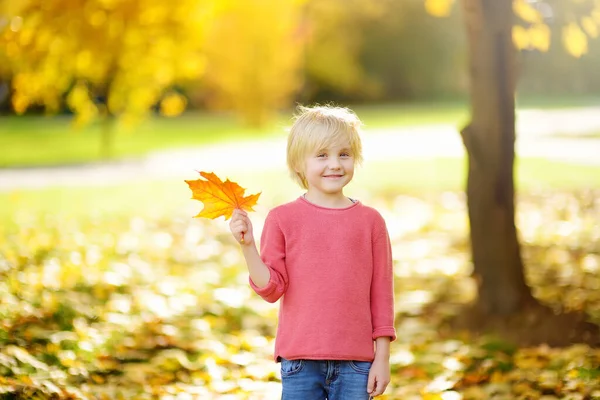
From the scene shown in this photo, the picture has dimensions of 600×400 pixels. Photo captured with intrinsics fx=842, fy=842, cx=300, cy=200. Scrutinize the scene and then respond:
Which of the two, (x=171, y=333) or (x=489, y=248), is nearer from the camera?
(x=171, y=333)

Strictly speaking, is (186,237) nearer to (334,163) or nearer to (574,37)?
(574,37)

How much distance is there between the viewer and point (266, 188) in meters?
13.2

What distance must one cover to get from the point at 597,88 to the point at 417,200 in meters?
32.4

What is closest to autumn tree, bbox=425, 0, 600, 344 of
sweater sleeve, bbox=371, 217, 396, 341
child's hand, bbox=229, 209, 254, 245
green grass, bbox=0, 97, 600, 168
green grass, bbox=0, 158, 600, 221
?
sweater sleeve, bbox=371, 217, 396, 341

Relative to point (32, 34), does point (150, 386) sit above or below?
below

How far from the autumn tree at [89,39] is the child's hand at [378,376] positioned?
544 centimetres

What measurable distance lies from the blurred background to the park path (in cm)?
8

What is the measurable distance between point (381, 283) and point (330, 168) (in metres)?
0.42

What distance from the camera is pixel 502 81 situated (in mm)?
5629

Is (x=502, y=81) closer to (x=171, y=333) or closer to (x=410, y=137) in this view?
(x=171, y=333)

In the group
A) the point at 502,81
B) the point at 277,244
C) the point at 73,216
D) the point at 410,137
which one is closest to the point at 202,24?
the point at 73,216

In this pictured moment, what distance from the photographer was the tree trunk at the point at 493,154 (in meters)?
5.63

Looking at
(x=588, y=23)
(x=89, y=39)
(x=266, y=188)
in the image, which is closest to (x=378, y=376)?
(x=588, y=23)

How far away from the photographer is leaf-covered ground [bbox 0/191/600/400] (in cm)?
431
